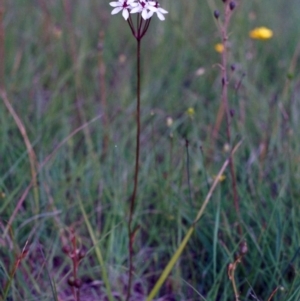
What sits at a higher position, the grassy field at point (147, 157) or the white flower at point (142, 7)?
the white flower at point (142, 7)

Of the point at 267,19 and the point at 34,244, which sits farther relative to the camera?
the point at 267,19

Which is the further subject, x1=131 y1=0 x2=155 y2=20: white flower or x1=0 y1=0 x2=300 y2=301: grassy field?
x1=0 y1=0 x2=300 y2=301: grassy field

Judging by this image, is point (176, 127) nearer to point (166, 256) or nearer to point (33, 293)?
point (166, 256)

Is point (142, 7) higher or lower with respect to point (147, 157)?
higher

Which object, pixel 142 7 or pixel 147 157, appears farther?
pixel 147 157

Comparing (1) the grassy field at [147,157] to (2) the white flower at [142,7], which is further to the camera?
(1) the grassy field at [147,157]

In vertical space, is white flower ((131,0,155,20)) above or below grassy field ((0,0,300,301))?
above

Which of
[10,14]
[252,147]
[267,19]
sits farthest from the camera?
[267,19]

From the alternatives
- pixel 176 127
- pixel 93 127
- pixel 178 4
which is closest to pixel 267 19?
pixel 178 4
